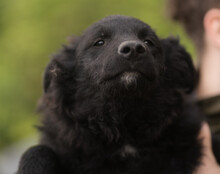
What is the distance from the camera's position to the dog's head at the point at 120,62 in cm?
249

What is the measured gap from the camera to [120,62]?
2465mm

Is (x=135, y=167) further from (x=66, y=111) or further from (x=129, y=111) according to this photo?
(x=66, y=111)

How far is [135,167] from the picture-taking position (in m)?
2.75

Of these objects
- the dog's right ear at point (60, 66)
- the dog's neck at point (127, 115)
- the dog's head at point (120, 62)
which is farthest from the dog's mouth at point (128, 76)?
the dog's right ear at point (60, 66)

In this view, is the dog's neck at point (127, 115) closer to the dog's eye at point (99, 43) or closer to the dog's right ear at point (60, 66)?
the dog's right ear at point (60, 66)

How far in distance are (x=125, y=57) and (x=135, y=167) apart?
0.86 metres

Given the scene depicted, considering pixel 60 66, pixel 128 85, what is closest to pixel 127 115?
pixel 128 85

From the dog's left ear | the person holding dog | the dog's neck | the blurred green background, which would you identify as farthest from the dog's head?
the blurred green background

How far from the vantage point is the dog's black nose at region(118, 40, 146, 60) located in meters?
2.45

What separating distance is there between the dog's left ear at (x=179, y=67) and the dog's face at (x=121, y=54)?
17cm

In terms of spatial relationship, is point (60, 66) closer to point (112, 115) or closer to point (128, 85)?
point (112, 115)

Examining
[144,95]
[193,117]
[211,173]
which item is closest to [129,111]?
[144,95]

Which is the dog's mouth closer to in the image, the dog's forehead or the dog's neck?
the dog's neck

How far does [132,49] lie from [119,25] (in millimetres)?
464
